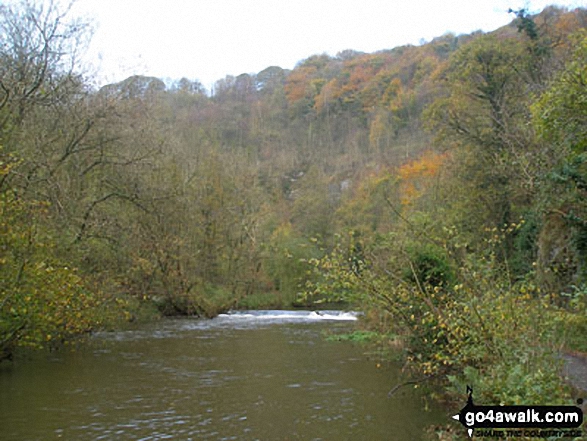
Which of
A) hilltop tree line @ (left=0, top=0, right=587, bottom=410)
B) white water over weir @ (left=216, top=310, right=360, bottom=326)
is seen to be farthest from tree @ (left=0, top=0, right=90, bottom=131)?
white water over weir @ (left=216, top=310, right=360, bottom=326)

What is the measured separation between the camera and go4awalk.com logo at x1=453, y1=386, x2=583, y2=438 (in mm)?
6055

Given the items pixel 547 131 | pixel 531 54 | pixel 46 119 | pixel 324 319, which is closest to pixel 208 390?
pixel 547 131

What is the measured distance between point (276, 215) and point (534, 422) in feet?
159

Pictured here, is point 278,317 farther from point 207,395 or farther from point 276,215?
point 276,215

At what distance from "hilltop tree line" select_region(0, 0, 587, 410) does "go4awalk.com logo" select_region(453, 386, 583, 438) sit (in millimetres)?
1372

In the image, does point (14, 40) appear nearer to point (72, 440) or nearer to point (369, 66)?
point (72, 440)

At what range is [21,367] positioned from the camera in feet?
48.5

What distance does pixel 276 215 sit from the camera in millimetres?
54375

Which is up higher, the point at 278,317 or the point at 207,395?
the point at 207,395

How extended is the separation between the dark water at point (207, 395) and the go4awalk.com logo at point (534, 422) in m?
3.27

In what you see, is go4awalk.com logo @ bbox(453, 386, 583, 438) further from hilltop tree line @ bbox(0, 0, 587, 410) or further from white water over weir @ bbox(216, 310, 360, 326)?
white water over weir @ bbox(216, 310, 360, 326)

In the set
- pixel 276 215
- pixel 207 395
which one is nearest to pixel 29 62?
pixel 207 395

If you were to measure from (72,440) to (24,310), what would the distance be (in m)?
3.55

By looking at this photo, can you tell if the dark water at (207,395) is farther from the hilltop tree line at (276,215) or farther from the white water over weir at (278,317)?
the white water over weir at (278,317)
